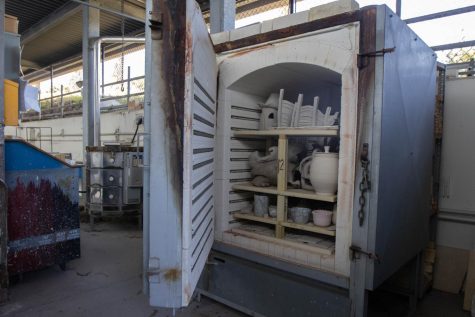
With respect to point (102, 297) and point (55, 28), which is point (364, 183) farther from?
point (55, 28)

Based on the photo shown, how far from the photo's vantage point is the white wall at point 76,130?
711cm

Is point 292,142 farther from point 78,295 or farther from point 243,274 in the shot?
point 78,295

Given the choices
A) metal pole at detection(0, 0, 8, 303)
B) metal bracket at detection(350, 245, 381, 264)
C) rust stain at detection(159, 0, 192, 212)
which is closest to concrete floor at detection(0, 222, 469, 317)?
metal pole at detection(0, 0, 8, 303)

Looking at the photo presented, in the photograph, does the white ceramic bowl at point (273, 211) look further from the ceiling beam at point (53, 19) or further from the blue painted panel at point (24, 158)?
the ceiling beam at point (53, 19)

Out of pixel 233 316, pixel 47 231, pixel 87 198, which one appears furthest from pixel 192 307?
pixel 87 198

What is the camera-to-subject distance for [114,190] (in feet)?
17.6


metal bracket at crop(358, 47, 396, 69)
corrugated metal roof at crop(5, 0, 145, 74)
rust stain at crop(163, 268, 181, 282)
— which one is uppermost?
corrugated metal roof at crop(5, 0, 145, 74)

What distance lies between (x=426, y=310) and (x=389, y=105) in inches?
84.6

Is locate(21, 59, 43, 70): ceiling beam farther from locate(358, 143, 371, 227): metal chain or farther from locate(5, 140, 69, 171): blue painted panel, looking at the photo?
locate(358, 143, 371, 227): metal chain

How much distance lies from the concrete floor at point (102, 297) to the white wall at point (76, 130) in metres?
3.37

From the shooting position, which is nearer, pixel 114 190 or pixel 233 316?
pixel 233 316

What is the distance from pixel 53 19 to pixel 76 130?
9.47 ft

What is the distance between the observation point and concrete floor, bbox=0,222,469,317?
2.90 meters

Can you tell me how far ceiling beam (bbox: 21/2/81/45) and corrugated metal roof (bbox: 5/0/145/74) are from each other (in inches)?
2.3
